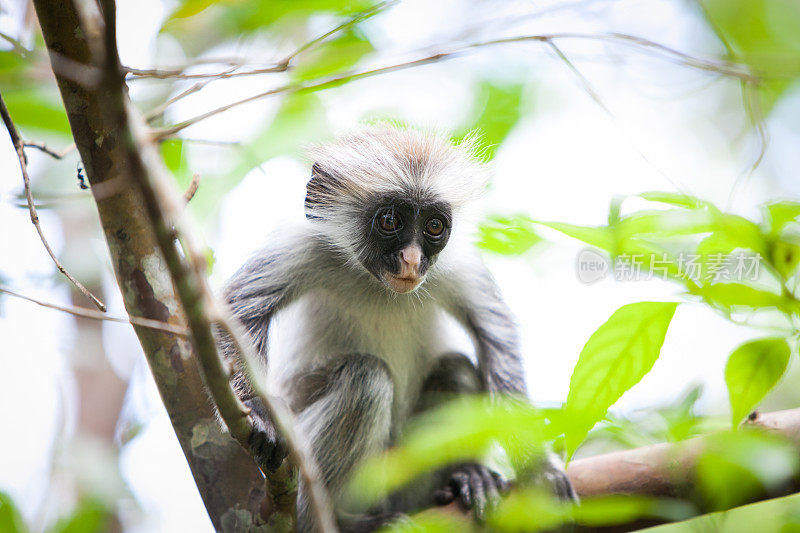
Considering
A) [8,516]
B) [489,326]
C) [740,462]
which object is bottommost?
[740,462]

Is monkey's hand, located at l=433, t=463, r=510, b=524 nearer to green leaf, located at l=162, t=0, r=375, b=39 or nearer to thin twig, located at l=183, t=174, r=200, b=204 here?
thin twig, located at l=183, t=174, r=200, b=204

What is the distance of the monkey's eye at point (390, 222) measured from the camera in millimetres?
4520

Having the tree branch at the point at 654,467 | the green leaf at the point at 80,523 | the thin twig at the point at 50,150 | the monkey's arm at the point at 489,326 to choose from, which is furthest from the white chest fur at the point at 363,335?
the thin twig at the point at 50,150

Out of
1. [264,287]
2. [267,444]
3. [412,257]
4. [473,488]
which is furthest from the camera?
[264,287]

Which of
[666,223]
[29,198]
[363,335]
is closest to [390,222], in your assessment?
A: [363,335]

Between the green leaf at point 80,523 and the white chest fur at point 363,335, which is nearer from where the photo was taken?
the green leaf at point 80,523

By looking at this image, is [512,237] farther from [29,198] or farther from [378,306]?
[378,306]

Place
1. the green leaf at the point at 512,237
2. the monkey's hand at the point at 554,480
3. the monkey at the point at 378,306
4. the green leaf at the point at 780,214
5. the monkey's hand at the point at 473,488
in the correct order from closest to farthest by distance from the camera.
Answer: the green leaf at the point at 780,214
the green leaf at the point at 512,237
the monkey's hand at the point at 554,480
the monkey's hand at the point at 473,488
the monkey at the point at 378,306

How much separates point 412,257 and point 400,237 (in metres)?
0.32

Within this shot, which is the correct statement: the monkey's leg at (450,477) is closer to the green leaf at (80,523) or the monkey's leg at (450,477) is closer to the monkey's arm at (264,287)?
the monkey's arm at (264,287)

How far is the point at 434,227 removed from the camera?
15.1ft

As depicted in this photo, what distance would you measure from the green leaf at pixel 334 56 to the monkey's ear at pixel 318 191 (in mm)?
2880

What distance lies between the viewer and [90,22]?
1.48 meters

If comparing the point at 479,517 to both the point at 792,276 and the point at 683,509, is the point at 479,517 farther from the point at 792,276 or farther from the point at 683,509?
the point at 792,276
